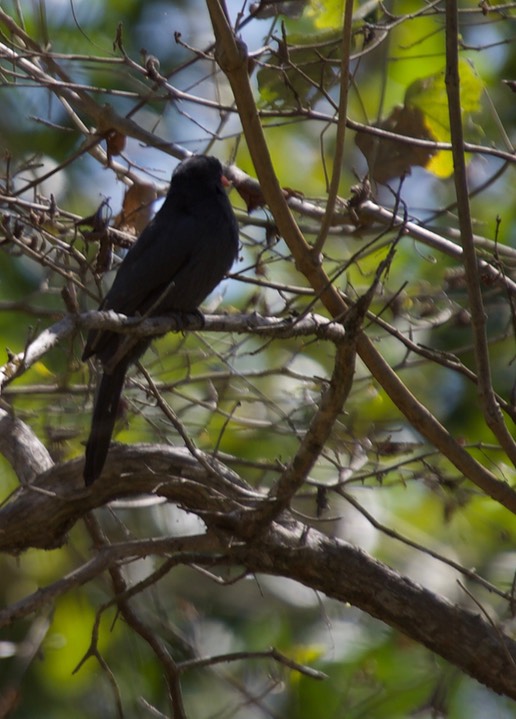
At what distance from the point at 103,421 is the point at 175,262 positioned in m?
0.91

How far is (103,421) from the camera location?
158 inches

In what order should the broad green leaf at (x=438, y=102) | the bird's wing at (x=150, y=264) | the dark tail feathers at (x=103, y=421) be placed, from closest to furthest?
the dark tail feathers at (x=103, y=421), the broad green leaf at (x=438, y=102), the bird's wing at (x=150, y=264)

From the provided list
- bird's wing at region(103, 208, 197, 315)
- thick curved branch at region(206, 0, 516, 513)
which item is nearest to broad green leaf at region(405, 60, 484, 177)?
bird's wing at region(103, 208, 197, 315)

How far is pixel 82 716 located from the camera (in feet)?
19.4

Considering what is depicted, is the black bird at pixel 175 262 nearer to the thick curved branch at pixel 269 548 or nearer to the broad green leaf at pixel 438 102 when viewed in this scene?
the thick curved branch at pixel 269 548

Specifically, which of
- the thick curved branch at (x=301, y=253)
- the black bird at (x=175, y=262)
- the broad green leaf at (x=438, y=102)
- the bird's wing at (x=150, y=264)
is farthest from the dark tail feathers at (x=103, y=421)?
the broad green leaf at (x=438, y=102)

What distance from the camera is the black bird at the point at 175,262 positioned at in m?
4.27

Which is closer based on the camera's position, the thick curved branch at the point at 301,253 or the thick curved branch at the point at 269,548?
the thick curved branch at the point at 301,253

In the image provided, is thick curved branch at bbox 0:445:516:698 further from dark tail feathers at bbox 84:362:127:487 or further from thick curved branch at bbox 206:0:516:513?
thick curved branch at bbox 206:0:516:513

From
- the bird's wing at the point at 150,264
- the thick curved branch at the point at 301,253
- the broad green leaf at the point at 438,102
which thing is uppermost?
the broad green leaf at the point at 438,102

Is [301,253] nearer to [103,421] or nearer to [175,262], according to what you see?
[103,421]

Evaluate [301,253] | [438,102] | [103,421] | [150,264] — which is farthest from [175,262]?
[301,253]

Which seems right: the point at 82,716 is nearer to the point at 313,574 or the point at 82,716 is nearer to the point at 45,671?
the point at 45,671

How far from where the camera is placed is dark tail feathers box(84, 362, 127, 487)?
12.5 ft
